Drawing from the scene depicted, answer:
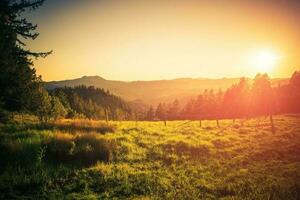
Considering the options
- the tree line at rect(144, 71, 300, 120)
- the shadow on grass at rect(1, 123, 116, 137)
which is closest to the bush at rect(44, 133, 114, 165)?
the shadow on grass at rect(1, 123, 116, 137)

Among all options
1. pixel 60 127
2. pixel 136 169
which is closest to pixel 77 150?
pixel 136 169

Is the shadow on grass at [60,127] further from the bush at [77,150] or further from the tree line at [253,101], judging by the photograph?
the tree line at [253,101]

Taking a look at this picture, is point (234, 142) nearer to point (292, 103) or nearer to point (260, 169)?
point (260, 169)

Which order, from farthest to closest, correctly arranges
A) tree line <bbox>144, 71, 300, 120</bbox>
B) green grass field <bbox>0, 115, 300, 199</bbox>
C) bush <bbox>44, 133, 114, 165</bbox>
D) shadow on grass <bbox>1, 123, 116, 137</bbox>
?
1. tree line <bbox>144, 71, 300, 120</bbox>
2. shadow on grass <bbox>1, 123, 116, 137</bbox>
3. bush <bbox>44, 133, 114, 165</bbox>
4. green grass field <bbox>0, 115, 300, 199</bbox>

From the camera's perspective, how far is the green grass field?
38.0ft

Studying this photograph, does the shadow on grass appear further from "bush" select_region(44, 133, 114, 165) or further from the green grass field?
"bush" select_region(44, 133, 114, 165)

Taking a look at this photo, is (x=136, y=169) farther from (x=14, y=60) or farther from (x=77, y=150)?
(x=14, y=60)

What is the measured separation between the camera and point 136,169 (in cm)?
1496

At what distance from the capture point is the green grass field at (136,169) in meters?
11.6

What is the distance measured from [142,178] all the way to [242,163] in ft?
24.2

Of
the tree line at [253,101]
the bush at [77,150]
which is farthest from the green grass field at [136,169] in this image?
the tree line at [253,101]

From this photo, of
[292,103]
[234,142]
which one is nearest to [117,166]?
[234,142]

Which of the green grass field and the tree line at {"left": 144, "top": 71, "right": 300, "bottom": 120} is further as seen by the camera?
the tree line at {"left": 144, "top": 71, "right": 300, "bottom": 120}

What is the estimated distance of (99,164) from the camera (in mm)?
14969
